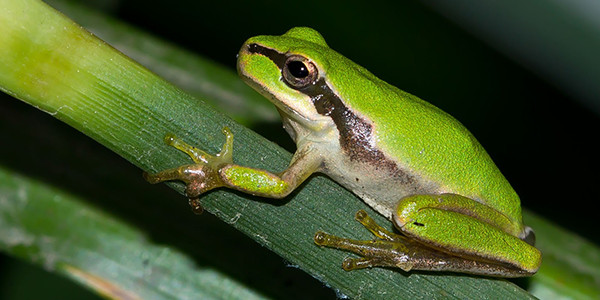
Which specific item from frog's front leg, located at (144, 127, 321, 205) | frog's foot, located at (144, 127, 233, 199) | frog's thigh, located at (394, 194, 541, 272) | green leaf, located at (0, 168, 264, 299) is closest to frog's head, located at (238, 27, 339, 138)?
frog's front leg, located at (144, 127, 321, 205)

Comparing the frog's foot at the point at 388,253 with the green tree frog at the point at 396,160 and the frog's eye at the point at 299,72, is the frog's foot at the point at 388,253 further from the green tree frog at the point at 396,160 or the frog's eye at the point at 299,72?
the frog's eye at the point at 299,72

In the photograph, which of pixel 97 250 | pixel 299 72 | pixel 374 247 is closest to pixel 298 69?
pixel 299 72

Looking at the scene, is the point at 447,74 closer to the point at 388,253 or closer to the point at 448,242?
the point at 448,242

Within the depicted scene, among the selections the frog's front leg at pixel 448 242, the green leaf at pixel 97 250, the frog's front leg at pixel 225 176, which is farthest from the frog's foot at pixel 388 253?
the green leaf at pixel 97 250

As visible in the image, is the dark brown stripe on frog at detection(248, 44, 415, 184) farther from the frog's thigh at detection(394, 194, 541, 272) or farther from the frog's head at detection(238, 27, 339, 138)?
the frog's thigh at detection(394, 194, 541, 272)

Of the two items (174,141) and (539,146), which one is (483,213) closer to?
(539,146)

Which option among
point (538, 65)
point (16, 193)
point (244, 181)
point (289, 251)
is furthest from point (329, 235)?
point (16, 193)
